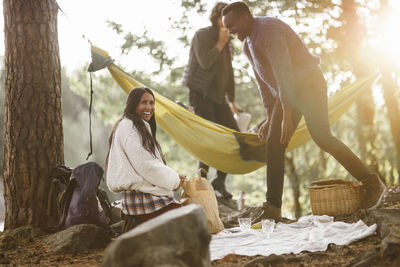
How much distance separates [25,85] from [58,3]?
625 mm

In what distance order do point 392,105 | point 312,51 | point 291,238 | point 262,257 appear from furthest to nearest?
point 312,51 < point 392,105 < point 291,238 < point 262,257

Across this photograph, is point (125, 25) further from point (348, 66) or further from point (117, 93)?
point (348, 66)

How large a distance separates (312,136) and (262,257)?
0.99 metres

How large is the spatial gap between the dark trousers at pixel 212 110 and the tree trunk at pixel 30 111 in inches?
44.2

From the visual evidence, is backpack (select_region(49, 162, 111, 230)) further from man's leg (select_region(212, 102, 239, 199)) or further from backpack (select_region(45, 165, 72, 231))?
man's leg (select_region(212, 102, 239, 199))

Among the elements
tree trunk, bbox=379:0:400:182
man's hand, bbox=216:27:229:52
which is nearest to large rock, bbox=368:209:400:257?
man's hand, bbox=216:27:229:52

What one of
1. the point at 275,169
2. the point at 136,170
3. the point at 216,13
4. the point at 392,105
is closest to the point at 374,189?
the point at 275,169

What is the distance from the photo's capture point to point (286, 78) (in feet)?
7.81

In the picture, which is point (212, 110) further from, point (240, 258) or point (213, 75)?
point (240, 258)

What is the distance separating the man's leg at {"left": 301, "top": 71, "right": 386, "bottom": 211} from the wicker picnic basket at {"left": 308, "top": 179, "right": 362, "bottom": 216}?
96mm

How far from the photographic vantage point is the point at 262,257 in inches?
68.1

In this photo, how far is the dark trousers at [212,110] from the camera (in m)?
3.49

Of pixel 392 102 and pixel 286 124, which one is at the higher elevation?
pixel 392 102

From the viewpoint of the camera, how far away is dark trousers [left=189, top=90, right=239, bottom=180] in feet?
11.5
